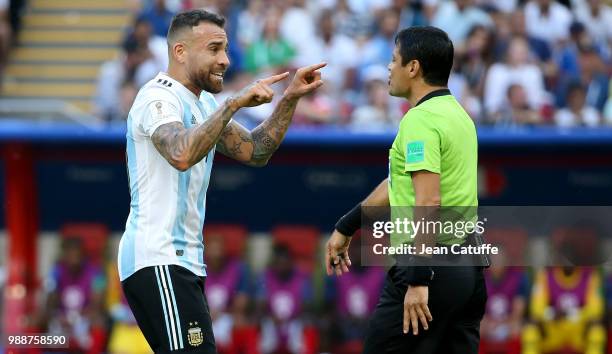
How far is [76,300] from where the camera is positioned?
1088 centimetres

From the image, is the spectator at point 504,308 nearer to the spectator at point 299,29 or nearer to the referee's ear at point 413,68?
the spectator at point 299,29

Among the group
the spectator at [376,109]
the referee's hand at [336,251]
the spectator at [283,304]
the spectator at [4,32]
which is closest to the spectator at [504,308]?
the spectator at [376,109]

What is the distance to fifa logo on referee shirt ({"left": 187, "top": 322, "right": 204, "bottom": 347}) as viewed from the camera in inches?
198

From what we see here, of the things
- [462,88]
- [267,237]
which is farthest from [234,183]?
[462,88]

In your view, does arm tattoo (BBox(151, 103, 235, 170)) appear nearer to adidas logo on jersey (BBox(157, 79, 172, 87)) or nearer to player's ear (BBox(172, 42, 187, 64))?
adidas logo on jersey (BBox(157, 79, 172, 87))

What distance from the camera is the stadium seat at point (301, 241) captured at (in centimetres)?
1088

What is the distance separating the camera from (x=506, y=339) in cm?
1013

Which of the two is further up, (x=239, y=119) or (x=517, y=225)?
(x=239, y=119)

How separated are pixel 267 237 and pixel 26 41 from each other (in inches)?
161

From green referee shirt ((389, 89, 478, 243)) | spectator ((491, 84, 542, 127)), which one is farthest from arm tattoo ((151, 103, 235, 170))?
spectator ((491, 84, 542, 127))

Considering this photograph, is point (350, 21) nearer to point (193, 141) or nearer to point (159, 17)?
point (159, 17)

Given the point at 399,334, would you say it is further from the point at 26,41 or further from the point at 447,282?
the point at 26,41

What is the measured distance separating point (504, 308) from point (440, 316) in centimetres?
512

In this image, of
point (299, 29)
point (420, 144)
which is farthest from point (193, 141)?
point (299, 29)
